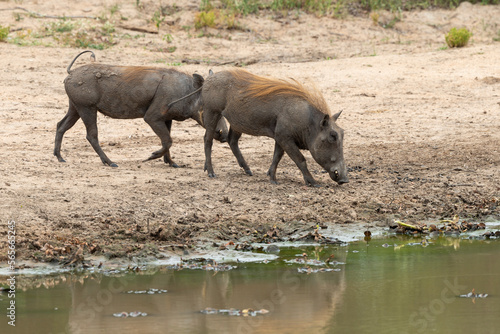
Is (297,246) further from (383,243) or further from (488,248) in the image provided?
(488,248)

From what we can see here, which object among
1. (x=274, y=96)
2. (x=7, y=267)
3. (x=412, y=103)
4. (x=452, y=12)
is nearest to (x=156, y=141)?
(x=274, y=96)

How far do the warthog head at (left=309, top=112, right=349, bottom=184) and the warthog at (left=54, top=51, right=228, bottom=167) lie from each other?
1345mm

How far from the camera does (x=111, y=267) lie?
6785 mm

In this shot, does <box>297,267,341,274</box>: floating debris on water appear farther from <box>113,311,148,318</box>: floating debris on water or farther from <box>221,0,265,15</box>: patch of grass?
Answer: <box>221,0,265,15</box>: patch of grass

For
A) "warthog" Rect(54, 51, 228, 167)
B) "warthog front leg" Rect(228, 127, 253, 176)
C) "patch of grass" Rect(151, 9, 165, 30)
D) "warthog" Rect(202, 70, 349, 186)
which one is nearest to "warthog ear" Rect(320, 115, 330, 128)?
"warthog" Rect(202, 70, 349, 186)

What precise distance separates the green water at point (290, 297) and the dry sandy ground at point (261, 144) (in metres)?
0.75

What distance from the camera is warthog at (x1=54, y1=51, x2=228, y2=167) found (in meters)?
9.62

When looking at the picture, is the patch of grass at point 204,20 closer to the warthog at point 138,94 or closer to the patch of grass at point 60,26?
the patch of grass at point 60,26

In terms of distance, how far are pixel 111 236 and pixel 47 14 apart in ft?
29.8

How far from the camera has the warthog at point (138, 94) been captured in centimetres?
962

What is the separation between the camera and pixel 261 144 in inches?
436

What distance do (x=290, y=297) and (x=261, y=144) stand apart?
5204 mm

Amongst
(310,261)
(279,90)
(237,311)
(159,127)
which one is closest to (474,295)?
(310,261)

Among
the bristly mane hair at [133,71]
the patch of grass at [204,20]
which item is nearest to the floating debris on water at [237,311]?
the bristly mane hair at [133,71]
